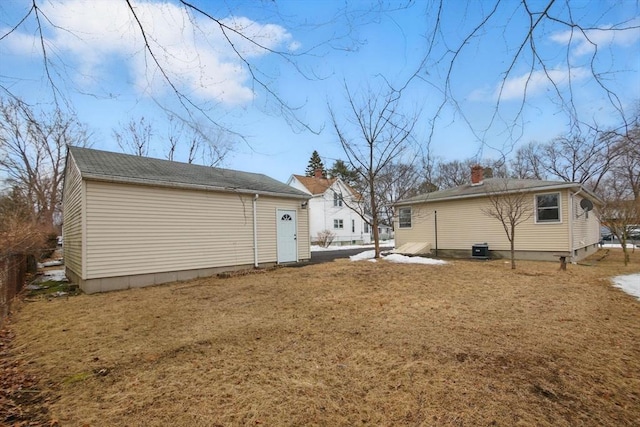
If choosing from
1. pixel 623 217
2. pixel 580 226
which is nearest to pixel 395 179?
pixel 580 226

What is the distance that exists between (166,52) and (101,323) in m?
4.76

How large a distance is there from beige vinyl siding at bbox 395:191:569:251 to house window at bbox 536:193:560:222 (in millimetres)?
183

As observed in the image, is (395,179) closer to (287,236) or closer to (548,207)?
(548,207)

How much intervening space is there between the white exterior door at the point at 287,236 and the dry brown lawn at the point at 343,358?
16.9 feet

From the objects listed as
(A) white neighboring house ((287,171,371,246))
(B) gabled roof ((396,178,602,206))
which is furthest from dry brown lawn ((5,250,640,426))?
(A) white neighboring house ((287,171,371,246))

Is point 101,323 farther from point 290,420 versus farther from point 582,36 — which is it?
point 582,36

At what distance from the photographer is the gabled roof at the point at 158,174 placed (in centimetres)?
827

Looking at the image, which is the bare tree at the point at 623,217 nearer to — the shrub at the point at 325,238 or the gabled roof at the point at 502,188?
the gabled roof at the point at 502,188

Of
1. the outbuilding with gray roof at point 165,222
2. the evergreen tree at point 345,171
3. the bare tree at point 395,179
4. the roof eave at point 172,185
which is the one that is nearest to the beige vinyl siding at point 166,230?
the outbuilding with gray roof at point 165,222

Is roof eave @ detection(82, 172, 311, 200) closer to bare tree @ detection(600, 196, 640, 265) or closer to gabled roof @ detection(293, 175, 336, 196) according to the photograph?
bare tree @ detection(600, 196, 640, 265)

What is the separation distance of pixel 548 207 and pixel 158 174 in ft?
47.5

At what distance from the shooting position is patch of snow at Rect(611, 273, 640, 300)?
6.69 metres

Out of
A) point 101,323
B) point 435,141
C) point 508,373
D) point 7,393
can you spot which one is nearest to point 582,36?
point 435,141

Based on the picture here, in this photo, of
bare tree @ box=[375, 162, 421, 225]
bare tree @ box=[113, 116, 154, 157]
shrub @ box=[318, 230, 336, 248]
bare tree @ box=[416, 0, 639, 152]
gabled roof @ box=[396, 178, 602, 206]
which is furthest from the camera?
shrub @ box=[318, 230, 336, 248]
